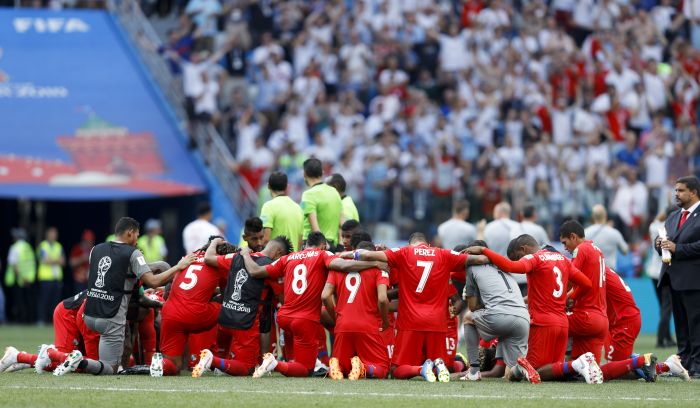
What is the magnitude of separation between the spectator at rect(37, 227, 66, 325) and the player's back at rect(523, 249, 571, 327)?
14.9m

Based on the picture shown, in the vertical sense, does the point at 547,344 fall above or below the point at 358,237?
below

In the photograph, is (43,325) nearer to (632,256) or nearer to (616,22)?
(632,256)

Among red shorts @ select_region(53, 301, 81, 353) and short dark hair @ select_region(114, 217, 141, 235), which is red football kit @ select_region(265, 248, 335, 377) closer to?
short dark hair @ select_region(114, 217, 141, 235)

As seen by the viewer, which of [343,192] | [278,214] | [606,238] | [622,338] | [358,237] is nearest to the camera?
[622,338]

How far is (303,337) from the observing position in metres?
14.1

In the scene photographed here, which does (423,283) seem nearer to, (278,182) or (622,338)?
(622,338)

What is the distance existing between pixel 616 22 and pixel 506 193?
8.10 metres

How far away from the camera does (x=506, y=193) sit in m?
25.0

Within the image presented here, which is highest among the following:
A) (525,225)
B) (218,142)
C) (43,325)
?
(218,142)

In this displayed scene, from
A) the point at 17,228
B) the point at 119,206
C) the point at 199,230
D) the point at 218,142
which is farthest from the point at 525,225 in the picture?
the point at 17,228

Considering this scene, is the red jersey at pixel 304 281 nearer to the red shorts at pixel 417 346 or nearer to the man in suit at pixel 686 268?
the red shorts at pixel 417 346

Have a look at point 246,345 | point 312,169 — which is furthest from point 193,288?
point 312,169

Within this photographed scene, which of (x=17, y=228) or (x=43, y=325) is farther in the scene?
(x=17, y=228)

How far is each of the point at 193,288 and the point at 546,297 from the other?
3.80 meters
